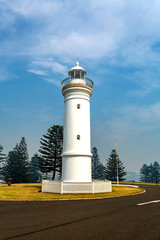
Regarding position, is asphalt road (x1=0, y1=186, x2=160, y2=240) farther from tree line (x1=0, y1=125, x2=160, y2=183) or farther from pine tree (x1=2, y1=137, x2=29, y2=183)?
pine tree (x1=2, y1=137, x2=29, y2=183)

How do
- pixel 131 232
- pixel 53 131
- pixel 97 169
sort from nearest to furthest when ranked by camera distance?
pixel 131 232 → pixel 53 131 → pixel 97 169

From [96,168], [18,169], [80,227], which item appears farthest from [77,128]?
[96,168]

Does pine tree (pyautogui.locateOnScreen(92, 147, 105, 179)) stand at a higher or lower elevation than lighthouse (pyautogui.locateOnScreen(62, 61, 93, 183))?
lower

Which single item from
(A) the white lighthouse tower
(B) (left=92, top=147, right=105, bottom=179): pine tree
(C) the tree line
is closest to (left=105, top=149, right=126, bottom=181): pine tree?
(C) the tree line

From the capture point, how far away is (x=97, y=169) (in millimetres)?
90188

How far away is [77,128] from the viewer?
20.6 metres

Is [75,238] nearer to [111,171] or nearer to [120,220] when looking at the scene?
[120,220]

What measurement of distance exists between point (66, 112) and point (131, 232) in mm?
16682

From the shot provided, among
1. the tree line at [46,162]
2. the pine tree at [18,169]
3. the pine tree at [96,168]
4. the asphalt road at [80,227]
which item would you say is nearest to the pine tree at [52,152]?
the tree line at [46,162]

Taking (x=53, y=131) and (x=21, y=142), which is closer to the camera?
(x=53, y=131)

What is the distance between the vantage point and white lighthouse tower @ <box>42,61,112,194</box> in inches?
762

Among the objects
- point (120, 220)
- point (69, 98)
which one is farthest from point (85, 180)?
point (120, 220)

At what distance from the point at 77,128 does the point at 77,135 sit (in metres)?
0.78

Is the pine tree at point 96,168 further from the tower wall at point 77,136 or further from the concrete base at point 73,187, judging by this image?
the concrete base at point 73,187
